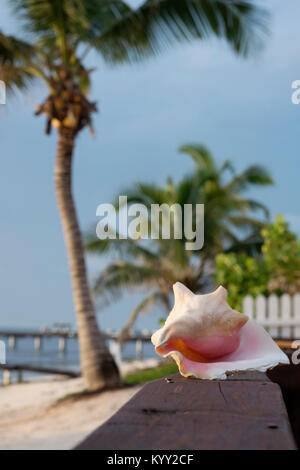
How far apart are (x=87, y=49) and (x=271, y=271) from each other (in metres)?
5.95

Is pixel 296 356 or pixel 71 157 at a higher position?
pixel 71 157

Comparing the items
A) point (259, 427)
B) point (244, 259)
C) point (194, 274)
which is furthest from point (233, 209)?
point (259, 427)

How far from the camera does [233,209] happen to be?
56.6 ft

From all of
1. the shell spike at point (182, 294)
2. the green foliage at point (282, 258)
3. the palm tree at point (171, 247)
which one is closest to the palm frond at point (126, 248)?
the palm tree at point (171, 247)

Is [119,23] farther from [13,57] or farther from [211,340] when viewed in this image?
[211,340]

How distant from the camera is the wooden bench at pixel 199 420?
97 cm

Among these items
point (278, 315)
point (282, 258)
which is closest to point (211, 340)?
point (278, 315)

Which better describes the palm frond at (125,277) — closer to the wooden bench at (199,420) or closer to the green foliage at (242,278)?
the green foliage at (242,278)

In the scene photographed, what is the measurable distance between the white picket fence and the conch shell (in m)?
8.71

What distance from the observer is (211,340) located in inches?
69.1

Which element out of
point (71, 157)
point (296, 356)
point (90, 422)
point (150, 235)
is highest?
point (71, 157)

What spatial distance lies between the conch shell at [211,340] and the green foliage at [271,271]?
30.7ft
